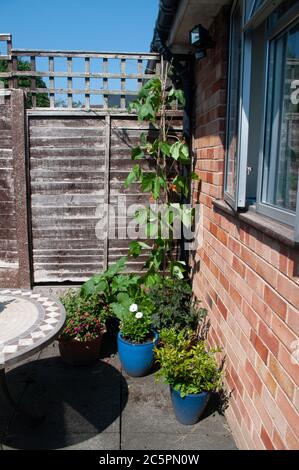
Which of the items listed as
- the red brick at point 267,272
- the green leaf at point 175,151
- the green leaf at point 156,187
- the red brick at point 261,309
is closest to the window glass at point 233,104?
the red brick at point 267,272

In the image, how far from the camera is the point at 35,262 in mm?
4254

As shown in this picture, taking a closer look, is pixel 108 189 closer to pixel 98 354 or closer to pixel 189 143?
pixel 189 143

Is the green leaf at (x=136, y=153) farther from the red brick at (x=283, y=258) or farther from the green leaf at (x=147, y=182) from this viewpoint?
the red brick at (x=283, y=258)

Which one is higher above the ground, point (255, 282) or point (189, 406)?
point (255, 282)

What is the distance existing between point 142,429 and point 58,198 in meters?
2.54

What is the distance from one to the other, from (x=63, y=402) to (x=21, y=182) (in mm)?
2323

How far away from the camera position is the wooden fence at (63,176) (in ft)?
12.9

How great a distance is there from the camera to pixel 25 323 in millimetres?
2297

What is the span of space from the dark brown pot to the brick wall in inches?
43.5

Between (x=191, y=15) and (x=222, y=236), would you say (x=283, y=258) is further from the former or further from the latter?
(x=191, y=15)

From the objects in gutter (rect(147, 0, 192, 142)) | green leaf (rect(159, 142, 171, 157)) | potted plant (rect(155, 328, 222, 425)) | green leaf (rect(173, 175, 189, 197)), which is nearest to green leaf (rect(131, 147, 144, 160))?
green leaf (rect(159, 142, 171, 157))

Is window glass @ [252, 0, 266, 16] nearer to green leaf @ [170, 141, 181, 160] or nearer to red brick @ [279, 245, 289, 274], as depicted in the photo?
red brick @ [279, 245, 289, 274]

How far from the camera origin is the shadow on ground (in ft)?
8.09

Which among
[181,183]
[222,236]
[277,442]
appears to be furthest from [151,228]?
[277,442]
